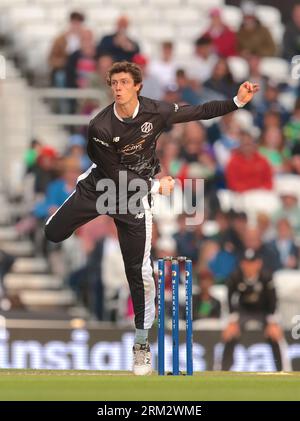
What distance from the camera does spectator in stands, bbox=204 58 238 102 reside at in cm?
1580

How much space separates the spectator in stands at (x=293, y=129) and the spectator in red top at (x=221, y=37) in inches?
47.3

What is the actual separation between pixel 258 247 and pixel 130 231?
533 cm

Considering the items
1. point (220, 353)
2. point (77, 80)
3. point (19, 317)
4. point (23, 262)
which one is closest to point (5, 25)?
point (77, 80)

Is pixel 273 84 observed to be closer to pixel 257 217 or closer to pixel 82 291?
pixel 257 217

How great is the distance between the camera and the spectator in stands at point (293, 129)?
15562 mm

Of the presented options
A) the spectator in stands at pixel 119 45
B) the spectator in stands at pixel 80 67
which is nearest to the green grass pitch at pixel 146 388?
the spectator in stands at pixel 80 67

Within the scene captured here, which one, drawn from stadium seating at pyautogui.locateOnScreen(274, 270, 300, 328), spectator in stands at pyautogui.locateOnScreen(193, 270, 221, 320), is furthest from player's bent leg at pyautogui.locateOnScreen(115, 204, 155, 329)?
stadium seating at pyautogui.locateOnScreen(274, 270, 300, 328)

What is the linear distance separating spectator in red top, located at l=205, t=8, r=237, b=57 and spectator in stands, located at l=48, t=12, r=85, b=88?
1.67 m

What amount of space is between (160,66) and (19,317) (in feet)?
12.9

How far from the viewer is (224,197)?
1491 centimetres

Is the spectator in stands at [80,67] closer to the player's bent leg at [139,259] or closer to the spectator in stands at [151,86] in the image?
the spectator in stands at [151,86]

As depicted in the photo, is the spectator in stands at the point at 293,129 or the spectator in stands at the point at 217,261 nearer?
the spectator in stands at the point at 217,261

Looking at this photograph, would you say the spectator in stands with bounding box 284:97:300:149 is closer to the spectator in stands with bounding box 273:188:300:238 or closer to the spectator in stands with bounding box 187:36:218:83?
the spectator in stands with bounding box 273:188:300:238

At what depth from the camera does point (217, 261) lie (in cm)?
1432
